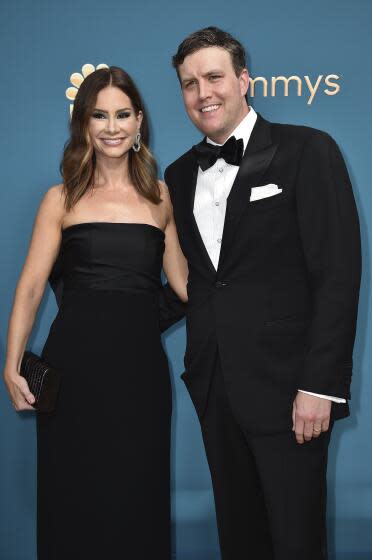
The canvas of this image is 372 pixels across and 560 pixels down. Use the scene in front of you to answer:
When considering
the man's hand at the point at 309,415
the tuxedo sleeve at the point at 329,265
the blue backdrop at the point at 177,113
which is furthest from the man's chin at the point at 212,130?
the man's hand at the point at 309,415

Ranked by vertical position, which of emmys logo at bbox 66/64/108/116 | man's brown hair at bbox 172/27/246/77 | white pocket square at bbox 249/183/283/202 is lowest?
white pocket square at bbox 249/183/283/202

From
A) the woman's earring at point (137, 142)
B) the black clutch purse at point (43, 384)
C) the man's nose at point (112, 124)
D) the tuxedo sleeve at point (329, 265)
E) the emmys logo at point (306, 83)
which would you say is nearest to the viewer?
the tuxedo sleeve at point (329, 265)

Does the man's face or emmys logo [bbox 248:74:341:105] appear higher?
emmys logo [bbox 248:74:341:105]

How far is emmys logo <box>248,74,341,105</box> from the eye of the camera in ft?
8.38

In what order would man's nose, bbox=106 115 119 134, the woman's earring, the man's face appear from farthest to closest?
the woman's earring, man's nose, bbox=106 115 119 134, the man's face

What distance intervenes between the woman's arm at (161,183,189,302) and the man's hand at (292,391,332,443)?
2.36ft

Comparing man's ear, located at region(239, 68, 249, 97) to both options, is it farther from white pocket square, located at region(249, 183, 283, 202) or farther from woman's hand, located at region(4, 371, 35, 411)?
woman's hand, located at region(4, 371, 35, 411)

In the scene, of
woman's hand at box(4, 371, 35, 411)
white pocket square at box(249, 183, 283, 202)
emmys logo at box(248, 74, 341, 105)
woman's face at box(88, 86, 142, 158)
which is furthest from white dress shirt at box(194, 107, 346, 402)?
woman's hand at box(4, 371, 35, 411)

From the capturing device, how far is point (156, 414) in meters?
2.22

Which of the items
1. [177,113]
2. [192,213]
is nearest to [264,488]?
[192,213]

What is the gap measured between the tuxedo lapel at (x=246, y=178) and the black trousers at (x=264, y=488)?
1.23 feet

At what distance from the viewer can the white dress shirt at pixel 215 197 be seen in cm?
197

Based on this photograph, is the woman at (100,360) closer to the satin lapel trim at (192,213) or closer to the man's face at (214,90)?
the satin lapel trim at (192,213)

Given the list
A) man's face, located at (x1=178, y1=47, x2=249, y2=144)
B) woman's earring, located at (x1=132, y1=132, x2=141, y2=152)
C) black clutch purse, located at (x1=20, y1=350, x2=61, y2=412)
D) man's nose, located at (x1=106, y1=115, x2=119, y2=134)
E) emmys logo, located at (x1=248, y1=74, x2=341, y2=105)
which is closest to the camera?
man's face, located at (x1=178, y1=47, x2=249, y2=144)
